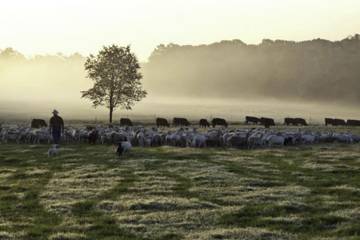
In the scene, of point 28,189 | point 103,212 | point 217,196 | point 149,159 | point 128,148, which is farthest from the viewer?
point 128,148

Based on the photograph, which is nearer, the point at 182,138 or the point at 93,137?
the point at 182,138

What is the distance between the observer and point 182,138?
5388 cm

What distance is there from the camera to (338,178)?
34312mm

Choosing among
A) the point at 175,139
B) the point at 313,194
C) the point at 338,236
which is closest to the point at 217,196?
the point at 313,194

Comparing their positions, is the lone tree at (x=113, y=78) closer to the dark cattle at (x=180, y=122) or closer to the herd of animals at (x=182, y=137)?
the dark cattle at (x=180, y=122)

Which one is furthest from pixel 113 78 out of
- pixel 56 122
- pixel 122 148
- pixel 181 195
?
pixel 181 195

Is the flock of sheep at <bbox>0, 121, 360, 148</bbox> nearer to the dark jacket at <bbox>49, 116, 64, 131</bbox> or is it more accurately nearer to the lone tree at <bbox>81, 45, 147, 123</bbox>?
the dark jacket at <bbox>49, 116, 64, 131</bbox>

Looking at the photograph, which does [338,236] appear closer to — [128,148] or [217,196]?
[217,196]

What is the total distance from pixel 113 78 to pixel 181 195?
65080mm

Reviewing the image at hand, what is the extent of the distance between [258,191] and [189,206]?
479 cm

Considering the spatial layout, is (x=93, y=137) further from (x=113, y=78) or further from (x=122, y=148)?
(x=113, y=78)

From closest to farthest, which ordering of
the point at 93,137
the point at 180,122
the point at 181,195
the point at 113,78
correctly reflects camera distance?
1. the point at 181,195
2. the point at 93,137
3. the point at 180,122
4. the point at 113,78

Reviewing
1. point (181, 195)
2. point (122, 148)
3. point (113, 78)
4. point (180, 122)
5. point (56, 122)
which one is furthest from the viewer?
point (113, 78)

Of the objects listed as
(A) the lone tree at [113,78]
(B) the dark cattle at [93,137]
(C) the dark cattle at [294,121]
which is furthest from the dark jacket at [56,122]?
(C) the dark cattle at [294,121]
